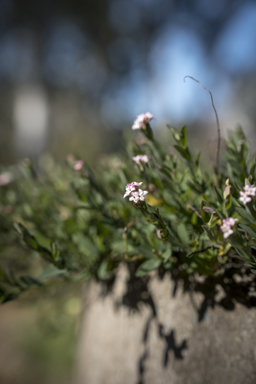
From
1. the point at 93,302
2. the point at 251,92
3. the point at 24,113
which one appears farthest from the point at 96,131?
the point at 93,302

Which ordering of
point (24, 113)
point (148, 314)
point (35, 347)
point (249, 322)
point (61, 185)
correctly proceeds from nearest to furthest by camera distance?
point (249, 322) < point (148, 314) < point (61, 185) < point (35, 347) < point (24, 113)

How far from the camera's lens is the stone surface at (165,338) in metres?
0.52

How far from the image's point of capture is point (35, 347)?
1.58 metres

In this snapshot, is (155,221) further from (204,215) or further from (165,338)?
(165,338)

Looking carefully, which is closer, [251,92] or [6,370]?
[6,370]

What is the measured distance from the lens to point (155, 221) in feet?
1.49

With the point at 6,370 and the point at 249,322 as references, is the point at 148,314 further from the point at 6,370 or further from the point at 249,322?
the point at 6,370

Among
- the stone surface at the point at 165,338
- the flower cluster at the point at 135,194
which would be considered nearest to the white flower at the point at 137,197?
the flower cluster at the point at 135,194

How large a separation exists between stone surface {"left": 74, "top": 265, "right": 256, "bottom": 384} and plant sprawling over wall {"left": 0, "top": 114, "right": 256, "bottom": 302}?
0.08 meters

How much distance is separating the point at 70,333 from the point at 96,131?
16.8 feet

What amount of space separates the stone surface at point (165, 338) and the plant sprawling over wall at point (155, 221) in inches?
3.1

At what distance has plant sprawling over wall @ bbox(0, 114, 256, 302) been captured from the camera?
1.50 feet

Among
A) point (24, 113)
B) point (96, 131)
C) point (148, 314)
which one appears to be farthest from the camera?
point (96, 131)

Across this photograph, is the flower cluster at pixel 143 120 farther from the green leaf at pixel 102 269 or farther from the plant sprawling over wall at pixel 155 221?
the green leaf at pixel 102 269
